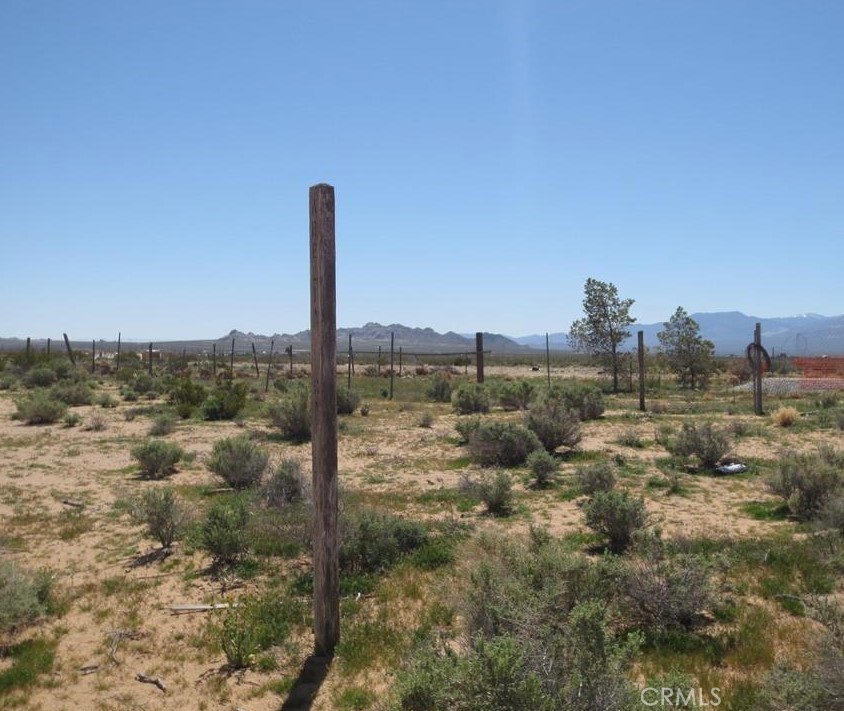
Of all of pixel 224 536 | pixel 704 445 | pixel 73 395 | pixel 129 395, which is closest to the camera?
pixel 224 536

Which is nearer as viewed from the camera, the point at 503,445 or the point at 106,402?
the point at 503,445

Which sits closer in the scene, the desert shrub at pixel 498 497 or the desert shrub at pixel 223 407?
the desert shrub at pixel 498 497

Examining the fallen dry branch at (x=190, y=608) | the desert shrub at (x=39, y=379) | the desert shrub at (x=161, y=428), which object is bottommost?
the fallen dry branch at (x=190, y=608)

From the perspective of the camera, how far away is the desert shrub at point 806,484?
8.10 meters

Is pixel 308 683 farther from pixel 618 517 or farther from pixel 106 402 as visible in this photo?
pixel 106 402

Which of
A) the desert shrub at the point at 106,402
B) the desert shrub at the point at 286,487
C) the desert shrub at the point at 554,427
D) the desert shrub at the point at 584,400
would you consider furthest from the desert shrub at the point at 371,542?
the desert shrub at the point at 106,402

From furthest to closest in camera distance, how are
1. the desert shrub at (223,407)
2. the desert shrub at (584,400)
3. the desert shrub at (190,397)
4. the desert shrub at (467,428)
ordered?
1. the desert shrub at (190,397)
2. the desert shrub at (223,407)
3. the desert shrub at (584,400)
4. the desert shrub at (467,428)

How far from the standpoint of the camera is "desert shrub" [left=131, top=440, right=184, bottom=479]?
11.2 metres

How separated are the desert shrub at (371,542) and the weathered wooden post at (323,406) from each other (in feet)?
5.73

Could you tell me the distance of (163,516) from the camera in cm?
745

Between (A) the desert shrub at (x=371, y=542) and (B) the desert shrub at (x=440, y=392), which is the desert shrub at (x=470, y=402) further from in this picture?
(A) the desert shrub at (x=371, y=542)

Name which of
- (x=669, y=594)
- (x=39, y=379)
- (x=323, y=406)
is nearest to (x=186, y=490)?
(x=323, y=406)

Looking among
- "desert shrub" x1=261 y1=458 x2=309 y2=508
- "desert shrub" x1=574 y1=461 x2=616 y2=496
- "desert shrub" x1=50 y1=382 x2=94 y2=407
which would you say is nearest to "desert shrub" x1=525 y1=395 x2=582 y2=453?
"desert shrub" x1=574 y1=461 x2=616 y2=496

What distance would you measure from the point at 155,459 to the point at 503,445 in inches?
264
